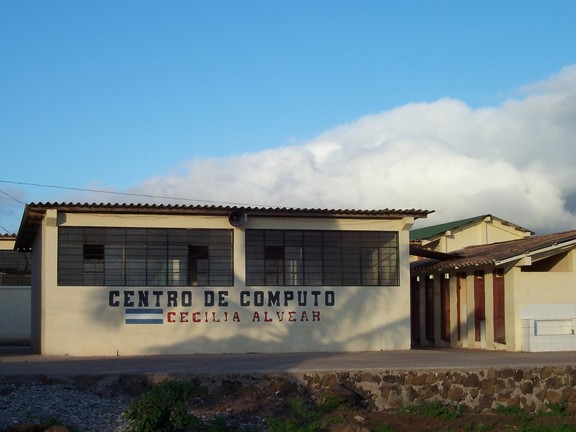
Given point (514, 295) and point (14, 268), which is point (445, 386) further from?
point (14, 268)

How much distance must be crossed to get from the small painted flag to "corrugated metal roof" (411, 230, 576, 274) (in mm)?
9830

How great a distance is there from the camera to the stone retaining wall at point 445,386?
57.6 feet

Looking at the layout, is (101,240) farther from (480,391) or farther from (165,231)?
(480,391)

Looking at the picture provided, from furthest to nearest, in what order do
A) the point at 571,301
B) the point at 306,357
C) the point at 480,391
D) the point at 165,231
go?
the point at 571,301 < the point at 165,231 < the point at 306,357 < the point at 480,391

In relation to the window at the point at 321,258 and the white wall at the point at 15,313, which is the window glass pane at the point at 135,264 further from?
the white wall at the point at 15,313

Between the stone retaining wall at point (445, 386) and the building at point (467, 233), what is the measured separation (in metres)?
21.2

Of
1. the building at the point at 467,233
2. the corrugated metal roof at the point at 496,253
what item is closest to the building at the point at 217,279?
the corrugated metal roof at the point at 496,253

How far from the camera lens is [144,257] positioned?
82.4ft

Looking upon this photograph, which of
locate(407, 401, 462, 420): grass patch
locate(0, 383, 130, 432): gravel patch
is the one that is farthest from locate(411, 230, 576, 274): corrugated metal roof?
locate(0, 383, 130, 432): gravel patch

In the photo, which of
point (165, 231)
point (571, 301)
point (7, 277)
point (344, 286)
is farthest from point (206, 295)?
point (7, 277)

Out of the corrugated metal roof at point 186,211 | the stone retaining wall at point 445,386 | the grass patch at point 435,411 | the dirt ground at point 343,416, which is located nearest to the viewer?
the dirt ground at point 343,416

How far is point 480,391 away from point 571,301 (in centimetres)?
953

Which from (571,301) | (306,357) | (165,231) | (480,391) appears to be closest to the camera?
(480,391)

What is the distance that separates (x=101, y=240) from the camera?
2491 cm
